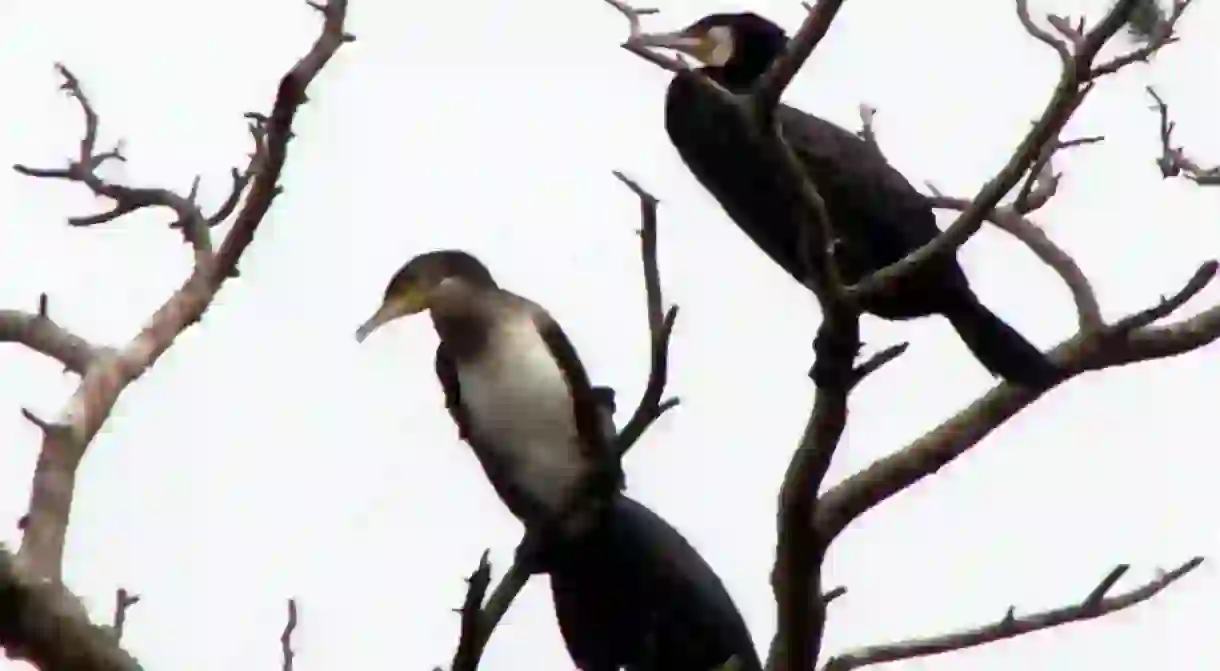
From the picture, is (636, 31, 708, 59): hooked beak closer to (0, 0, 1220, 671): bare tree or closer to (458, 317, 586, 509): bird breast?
(0, 0, 1220, 671): bare tree

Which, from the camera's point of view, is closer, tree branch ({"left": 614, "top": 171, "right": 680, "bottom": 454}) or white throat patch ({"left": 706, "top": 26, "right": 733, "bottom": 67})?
tree branch ({"left": 614, "top": 171, "right": 680, "bottom": 454})

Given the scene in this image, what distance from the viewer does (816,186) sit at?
342 centimetres

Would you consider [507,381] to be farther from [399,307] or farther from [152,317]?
[152,317]

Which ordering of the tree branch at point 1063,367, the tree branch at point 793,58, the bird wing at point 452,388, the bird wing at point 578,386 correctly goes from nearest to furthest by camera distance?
the tree branch at point 793,58
the bird wing at point 578,386
the bird wing at point 452,388
the tree branch at point 1063,367

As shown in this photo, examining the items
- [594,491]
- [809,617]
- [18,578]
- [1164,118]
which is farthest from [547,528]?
[1164,118]

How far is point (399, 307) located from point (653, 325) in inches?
32.9

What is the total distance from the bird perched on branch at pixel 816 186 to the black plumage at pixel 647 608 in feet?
2.00

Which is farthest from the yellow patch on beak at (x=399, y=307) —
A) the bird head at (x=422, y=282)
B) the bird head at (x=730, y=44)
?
the bird head at (x=730, y=44)

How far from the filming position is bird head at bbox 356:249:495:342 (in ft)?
8.91

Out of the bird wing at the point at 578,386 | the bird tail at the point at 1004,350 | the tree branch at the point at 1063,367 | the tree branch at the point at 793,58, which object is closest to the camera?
the tree branch at the point at 793,58

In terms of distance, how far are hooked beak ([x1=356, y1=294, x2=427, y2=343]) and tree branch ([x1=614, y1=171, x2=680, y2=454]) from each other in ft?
2.49

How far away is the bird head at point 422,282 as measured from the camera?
8.91ft

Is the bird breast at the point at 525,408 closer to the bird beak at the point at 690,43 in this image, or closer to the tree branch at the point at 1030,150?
the tree branch at the point at 1030,150

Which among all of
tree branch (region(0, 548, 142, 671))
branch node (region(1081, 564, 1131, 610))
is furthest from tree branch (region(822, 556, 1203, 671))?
tree branch (region(0, 548, 142, 671))
